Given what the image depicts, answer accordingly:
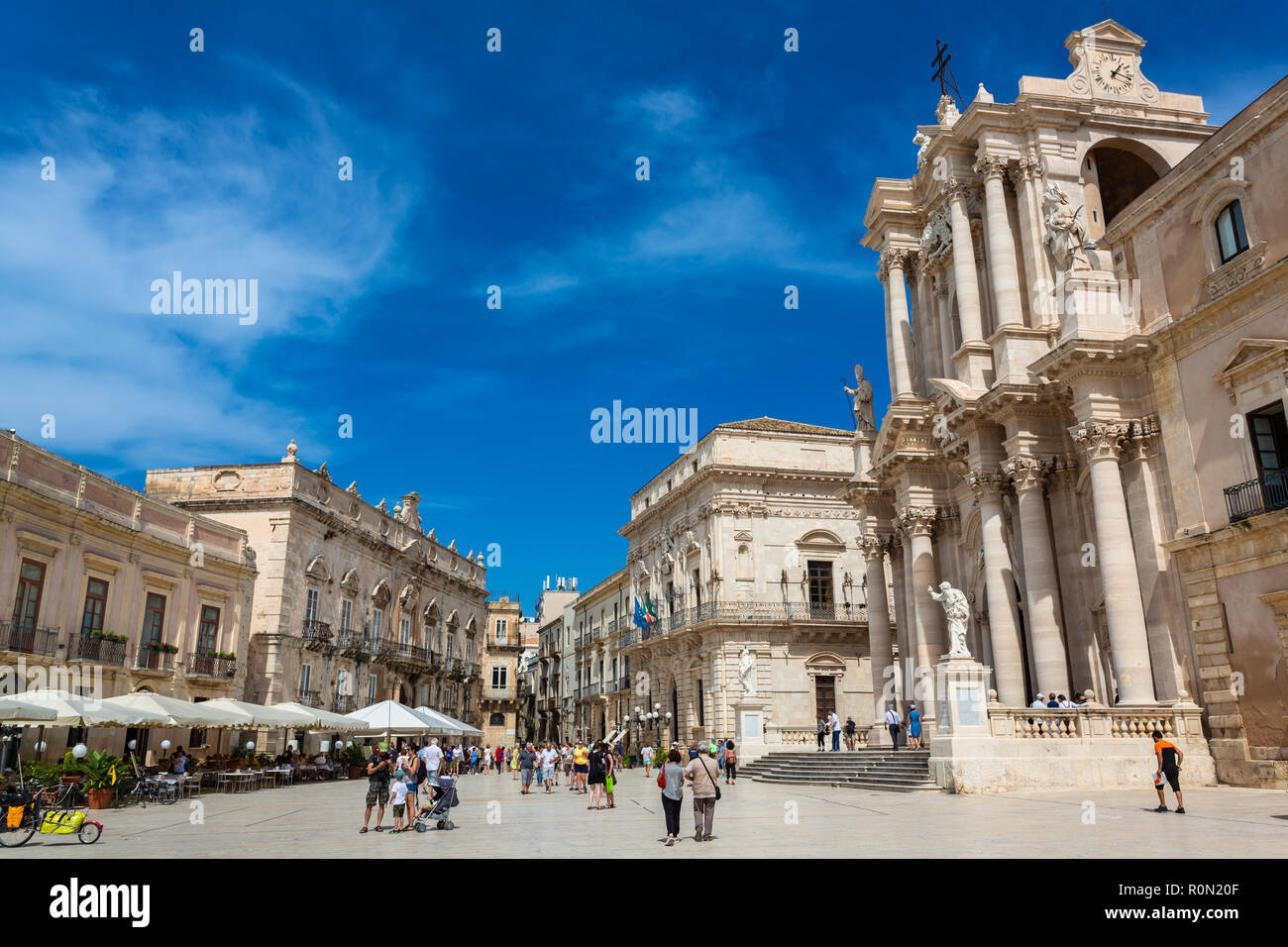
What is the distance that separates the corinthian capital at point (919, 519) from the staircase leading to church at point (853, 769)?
5.61 meters

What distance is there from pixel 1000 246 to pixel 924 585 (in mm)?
8620

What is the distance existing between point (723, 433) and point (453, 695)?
21.2 meters

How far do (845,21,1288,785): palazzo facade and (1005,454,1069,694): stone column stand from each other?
0.15 feet

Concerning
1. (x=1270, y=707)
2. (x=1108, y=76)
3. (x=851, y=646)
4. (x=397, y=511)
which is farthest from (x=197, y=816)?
(x=397, y=511)

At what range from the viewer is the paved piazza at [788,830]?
8.84 m

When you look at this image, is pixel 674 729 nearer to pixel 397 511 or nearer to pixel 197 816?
pixel 397 511

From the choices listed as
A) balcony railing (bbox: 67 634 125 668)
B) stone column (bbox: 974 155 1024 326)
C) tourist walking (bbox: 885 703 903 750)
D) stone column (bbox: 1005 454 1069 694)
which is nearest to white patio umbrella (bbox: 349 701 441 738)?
balcony railing (bbox: 67 634 125 668)

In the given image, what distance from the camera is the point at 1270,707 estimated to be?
52.3 ft

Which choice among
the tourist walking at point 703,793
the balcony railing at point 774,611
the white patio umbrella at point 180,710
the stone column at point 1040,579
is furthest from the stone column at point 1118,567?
the balcony railing at point 774,611

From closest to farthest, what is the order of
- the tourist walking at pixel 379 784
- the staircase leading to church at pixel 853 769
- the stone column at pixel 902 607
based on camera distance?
the tourist walking at pixel 379 784, the staircase leading to church at pixel 853 769, the stone column at pixel 902 607

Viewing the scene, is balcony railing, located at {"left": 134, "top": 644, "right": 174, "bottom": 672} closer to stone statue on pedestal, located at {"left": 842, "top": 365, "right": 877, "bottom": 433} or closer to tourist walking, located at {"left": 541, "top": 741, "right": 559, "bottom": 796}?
tourist walking, located at {"left": 541, "top": 741, "right": 559, "bottom": 796}

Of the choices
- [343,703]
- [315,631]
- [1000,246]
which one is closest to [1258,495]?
[1000,246]

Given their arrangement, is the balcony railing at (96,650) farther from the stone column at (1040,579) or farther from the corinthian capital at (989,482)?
the stone column at (1040,579)

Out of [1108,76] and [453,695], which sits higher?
[1108,76]
